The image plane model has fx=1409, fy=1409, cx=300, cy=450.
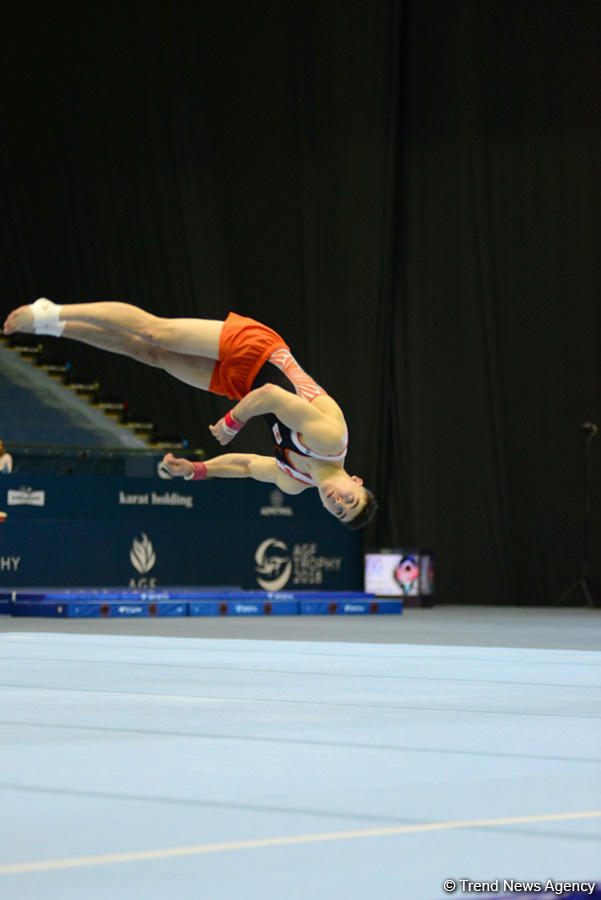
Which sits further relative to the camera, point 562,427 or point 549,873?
point 562,427

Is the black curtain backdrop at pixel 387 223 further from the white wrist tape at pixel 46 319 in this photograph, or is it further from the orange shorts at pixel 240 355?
the white wrist tape at pixel 46 319

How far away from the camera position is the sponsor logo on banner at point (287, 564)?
49.0ft

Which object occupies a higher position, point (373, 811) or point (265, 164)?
point (265, 164)

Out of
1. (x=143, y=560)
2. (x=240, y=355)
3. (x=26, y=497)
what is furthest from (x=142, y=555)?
(x=240, y=355)

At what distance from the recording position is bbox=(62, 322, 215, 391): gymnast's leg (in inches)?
265

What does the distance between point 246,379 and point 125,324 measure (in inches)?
30.1

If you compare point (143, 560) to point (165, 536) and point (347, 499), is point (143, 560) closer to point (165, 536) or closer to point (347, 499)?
point (165, 536)

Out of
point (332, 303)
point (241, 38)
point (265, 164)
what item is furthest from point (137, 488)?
point (241, 38)

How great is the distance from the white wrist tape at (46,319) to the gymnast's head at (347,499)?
5.27 ft

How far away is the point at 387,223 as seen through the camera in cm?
1630

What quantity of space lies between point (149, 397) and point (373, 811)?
49.9 ft

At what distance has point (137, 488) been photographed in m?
14.1

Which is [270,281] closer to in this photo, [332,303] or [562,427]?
[332,303]

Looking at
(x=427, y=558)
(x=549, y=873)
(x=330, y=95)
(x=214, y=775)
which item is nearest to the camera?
(x=549, y=873)
